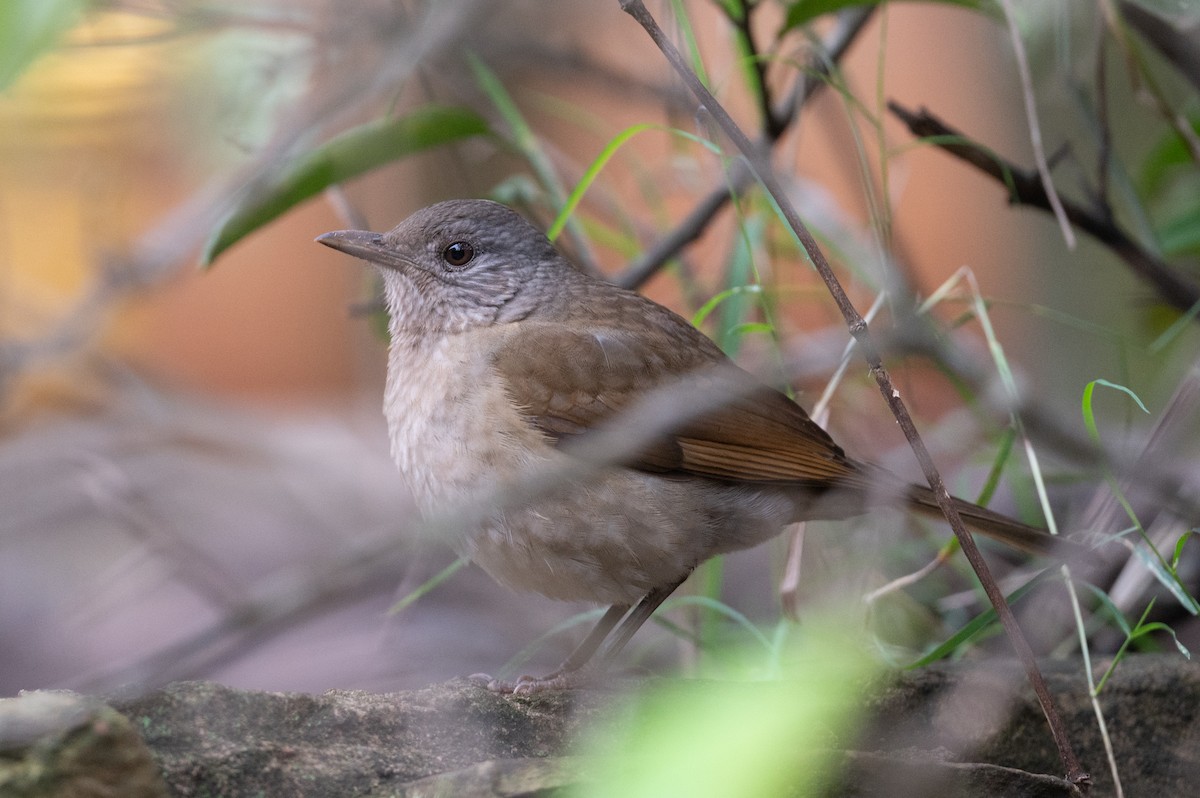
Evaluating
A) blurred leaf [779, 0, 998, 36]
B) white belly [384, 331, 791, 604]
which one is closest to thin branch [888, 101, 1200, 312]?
blurred leaf [779, 0, 998, 36]

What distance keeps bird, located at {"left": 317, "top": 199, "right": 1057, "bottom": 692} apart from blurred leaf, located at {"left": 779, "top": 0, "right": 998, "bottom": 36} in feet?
2.51

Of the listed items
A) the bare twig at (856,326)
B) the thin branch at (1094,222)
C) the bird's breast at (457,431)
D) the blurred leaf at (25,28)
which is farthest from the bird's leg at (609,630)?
the blurred leaf at (25,28)

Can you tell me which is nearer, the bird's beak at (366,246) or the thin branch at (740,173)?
the bird's beak at (366,246)

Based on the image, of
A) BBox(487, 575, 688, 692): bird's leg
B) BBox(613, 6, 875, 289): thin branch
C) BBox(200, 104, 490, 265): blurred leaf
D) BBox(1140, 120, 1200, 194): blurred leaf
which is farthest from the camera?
BBox(1140, 120, 1200, 194): blurred leaf

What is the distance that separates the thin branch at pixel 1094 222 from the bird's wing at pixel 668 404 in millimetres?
742

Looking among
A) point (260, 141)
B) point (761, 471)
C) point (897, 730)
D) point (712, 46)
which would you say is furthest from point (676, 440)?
point (712, 46)

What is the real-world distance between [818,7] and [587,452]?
1.26 m

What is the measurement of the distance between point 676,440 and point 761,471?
199 millimetres

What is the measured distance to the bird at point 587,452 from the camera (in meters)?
2.37

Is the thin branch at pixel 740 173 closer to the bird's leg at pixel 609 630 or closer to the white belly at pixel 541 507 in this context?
the white belly at pixel 541 507

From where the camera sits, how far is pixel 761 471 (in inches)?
98.3

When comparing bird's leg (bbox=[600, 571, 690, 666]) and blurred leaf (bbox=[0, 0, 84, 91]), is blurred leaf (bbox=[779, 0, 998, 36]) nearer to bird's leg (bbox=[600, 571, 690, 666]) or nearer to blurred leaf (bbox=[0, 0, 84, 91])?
bird's leg (bbox=[600, 571, 690, 666])

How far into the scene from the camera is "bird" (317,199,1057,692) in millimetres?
2371

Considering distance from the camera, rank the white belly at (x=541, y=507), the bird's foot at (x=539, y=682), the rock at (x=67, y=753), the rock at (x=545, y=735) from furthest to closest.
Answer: the white belly at (x=541, y=507), the bird's foot at (x=539, y=682), the rock at (x=545, y=735), the rock at (x=67, y=753)
